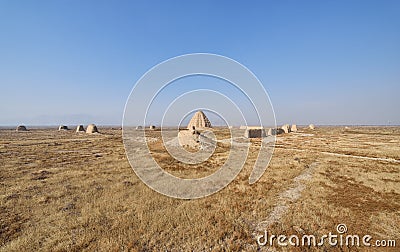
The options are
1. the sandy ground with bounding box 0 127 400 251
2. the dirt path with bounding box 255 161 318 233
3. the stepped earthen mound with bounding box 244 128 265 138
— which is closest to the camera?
the sandy ground with bounding box 0 127 400 251

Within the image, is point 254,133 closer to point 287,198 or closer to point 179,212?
point 287,198

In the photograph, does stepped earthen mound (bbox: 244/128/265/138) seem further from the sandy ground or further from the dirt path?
the sandy ground

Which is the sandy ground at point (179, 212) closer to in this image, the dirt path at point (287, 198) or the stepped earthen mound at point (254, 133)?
the dirt path at point (287, 198)

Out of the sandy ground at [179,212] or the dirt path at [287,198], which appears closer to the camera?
the sandy ground at [179,212]

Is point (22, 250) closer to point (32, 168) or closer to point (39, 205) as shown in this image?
point (39, 205)

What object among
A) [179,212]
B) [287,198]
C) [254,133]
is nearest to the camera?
[179,212]

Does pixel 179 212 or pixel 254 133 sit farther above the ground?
pixel 254 133

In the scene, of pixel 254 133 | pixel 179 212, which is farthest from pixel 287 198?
pixel 254 133

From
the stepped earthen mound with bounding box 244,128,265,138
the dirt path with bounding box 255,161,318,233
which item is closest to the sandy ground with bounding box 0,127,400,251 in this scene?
the dirt path with bounding box 255,161,318,233

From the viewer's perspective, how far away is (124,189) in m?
14.3

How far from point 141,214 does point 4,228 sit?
19.7ft

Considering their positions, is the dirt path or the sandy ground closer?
the sandy ground

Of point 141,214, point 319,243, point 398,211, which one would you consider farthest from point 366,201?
point 141,214

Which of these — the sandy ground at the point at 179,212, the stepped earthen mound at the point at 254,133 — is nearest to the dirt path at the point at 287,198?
the sandy ground at the point at 179,212
